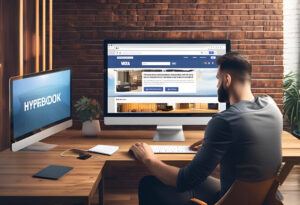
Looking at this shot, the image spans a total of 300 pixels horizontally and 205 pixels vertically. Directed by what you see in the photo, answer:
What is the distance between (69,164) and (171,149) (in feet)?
2.03

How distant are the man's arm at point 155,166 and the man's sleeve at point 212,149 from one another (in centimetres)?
14

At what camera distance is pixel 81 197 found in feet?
7.03

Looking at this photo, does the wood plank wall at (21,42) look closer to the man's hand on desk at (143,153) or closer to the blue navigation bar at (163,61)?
the blue navigation bar at (163,61)

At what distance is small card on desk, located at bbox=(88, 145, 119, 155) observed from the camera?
9.68 ft

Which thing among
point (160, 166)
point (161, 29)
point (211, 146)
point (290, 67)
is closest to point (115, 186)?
point (161, 29)

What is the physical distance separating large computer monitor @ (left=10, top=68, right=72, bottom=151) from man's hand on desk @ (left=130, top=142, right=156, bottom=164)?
1.91ft

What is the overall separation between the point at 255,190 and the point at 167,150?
2.79 feet

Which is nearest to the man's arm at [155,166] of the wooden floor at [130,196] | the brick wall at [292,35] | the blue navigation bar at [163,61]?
the blue navigation bar at [163,61]

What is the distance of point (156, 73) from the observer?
3.38 m

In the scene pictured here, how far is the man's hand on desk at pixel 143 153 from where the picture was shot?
2.71 metres

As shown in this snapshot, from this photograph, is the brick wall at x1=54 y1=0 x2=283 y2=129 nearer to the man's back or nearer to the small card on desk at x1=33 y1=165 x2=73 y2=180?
the small card on desk at x1=33 y1=165 x2=73 y2=180

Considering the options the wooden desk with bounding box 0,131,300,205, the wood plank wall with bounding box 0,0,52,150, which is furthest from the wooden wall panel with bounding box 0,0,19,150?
the wooden desk with bounding box 0,131,300,205

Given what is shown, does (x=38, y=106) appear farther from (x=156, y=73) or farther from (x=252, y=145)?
(x=252, y=145)

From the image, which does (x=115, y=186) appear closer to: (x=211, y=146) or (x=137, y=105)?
(x=137, y=105)
